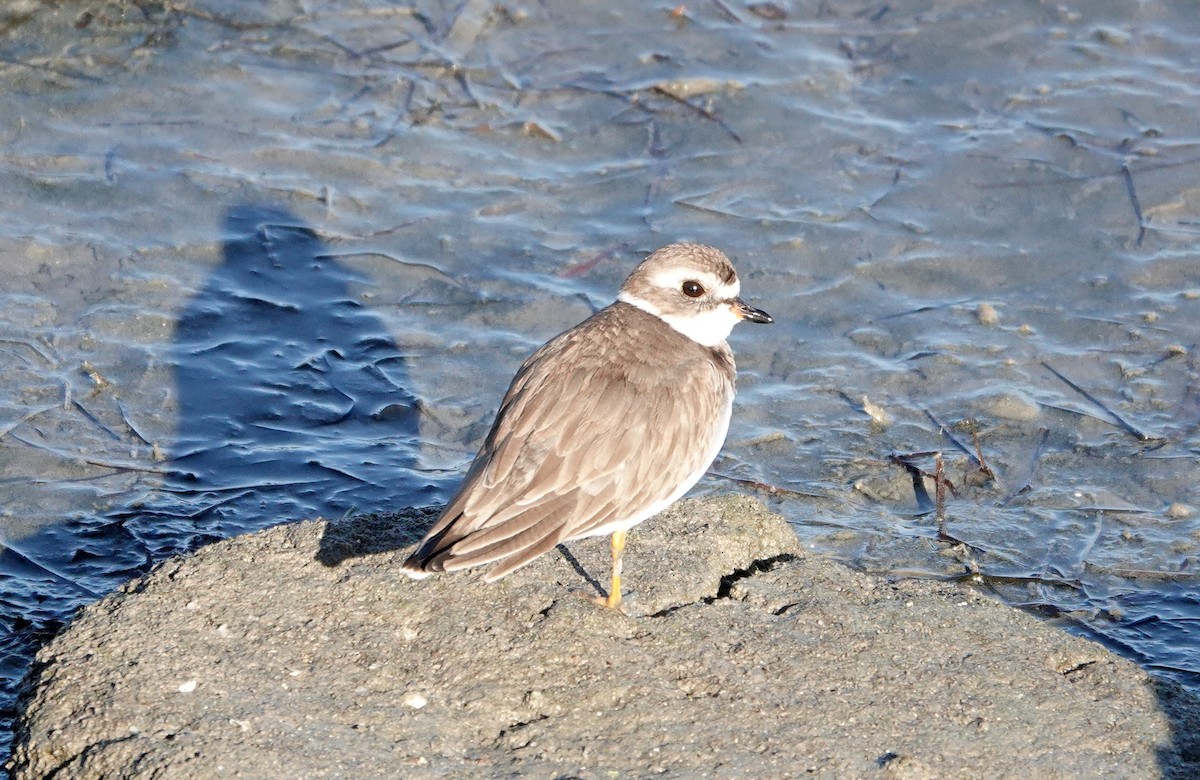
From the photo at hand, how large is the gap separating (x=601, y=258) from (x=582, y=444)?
3542 millimetres

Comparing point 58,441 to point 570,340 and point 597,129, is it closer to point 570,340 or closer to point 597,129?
point 570,340

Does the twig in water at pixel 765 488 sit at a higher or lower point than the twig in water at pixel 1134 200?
lower

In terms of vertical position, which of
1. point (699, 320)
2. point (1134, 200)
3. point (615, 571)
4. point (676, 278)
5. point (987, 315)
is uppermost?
point (676, 278)

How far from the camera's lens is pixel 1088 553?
6.39m

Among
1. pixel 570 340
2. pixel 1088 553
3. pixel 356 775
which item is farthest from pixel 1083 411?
pixel 356 775

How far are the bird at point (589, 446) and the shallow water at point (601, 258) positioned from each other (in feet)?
4.86

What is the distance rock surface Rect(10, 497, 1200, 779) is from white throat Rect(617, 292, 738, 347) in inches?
37.1

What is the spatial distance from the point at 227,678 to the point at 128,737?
36 cm

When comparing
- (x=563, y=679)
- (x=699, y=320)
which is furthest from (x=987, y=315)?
(x=563, y=679)

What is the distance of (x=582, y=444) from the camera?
4891 millimetres

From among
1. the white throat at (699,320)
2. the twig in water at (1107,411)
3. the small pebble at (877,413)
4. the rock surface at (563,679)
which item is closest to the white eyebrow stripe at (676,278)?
the white throat at (699,320)

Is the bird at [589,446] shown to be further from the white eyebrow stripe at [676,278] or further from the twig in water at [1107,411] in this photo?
the twig in water at [1107,411]

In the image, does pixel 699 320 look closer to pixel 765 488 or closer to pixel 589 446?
pixel 589 446

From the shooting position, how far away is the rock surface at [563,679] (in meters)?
4.02
